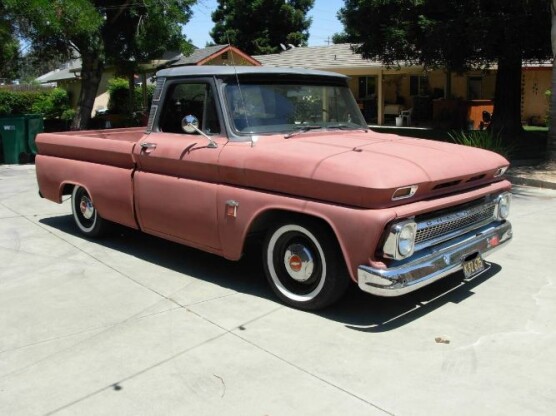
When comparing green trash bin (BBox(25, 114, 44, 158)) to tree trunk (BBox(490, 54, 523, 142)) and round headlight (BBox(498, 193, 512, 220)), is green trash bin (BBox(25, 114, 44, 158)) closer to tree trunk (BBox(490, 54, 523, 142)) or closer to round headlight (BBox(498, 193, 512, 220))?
tree trunk (BBox(490, 54, 523, 142))

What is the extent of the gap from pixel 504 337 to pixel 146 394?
2.46 metres

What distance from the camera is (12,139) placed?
14633 mm

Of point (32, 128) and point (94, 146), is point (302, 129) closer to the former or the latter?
point (94, 146)

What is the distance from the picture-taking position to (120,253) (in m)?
6.43

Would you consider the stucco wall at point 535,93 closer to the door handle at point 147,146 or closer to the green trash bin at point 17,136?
the green trash bin at point 17,136

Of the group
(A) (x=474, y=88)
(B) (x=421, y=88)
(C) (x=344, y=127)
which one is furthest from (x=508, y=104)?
(C) (x=344, y=127)

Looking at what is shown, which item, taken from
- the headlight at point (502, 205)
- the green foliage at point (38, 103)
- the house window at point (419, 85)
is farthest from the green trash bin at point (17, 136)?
the house window at point (419, 85)

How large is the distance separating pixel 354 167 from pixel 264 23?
3679 centimetres

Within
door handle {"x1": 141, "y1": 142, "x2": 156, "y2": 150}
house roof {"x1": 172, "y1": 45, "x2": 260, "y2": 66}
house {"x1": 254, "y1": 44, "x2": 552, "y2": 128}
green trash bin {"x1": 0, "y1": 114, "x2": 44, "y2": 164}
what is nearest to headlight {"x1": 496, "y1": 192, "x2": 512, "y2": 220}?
door handle {"x1": 141, "y1": 142, "x2": 156, "y2": 150}

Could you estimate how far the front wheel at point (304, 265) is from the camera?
442 cm

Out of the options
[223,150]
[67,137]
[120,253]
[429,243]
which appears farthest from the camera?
[67,137]

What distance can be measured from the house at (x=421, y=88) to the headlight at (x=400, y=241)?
18.4 metres

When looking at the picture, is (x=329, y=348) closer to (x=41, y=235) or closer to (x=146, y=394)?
(x=146, y=394)

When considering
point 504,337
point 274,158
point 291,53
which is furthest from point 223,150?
point 291,53
